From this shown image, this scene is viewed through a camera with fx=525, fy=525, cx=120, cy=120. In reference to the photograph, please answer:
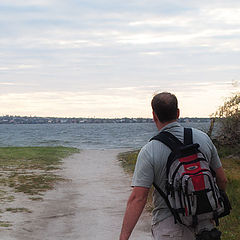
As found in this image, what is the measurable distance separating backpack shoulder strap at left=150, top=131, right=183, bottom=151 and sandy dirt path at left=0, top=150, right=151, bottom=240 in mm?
4664

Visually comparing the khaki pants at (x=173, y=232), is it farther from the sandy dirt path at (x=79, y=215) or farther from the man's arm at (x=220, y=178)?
the sandy dirt path at (x=79, y=215)

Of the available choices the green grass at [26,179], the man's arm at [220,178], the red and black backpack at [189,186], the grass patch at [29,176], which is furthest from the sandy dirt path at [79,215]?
the red and black backpack at [189,186]

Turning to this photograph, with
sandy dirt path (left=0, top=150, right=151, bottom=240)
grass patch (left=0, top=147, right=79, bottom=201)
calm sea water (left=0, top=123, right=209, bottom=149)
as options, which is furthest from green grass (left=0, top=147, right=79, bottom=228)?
calm sea water (left=0, top=123, right=209, bottom=149)

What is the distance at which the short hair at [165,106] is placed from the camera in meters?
3.65

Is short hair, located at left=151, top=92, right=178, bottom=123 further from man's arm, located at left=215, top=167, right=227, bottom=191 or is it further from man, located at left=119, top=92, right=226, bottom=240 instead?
man's arm, located at left=215, top=167, right=227, bottom=191

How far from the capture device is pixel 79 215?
10.0 meters

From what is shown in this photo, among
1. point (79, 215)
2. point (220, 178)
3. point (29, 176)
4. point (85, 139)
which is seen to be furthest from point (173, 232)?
point (85, 139)

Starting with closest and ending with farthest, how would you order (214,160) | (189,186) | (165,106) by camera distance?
(189,186)
(165,106)
(214,160)

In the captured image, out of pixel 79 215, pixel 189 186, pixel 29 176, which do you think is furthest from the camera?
pixel 29 176

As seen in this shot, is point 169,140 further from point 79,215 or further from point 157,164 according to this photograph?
point 79,215

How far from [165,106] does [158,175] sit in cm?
49

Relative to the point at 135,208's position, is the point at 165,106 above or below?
above

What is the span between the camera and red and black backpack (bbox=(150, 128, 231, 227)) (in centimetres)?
354

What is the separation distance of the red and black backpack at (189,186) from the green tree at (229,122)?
1458 cm
